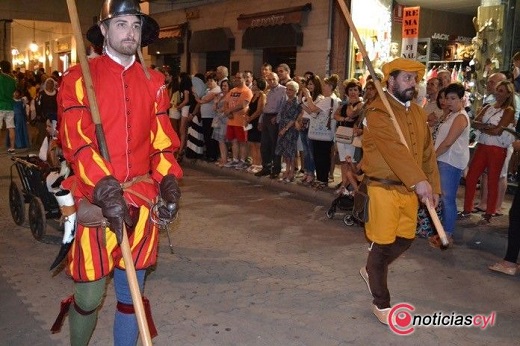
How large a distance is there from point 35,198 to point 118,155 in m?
3.85

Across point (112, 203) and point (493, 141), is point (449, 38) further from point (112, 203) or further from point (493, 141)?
point (112, 203)

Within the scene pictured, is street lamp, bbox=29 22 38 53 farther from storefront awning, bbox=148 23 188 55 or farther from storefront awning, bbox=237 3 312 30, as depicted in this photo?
storefront awning, bbox=237 3 312 30

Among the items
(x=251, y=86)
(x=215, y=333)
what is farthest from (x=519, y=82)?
(x=215, y=333)

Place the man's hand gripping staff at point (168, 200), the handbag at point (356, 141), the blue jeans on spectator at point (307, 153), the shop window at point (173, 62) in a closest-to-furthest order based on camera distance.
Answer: the man's hand gripping staff at point (168, 200)
the handbag at point (356, 141)
the blue jeans on spectator at point (307, 153)
the shop window at point (173, 62)

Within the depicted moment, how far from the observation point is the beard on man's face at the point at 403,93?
13.7 ft

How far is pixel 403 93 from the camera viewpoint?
13.7ft

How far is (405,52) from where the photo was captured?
10102 mm

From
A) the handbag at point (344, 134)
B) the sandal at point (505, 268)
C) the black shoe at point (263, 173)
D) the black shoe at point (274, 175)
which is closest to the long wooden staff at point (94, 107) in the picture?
the sandal at point (505, 268)

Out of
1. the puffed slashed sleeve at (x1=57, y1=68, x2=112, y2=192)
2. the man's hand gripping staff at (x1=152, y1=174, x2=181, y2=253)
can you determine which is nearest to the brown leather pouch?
the puffed slashed sleeve at (x1=57, y1=68, x2=112, y2=192)

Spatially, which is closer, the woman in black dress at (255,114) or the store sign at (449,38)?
the woman in black dress at (255,114)

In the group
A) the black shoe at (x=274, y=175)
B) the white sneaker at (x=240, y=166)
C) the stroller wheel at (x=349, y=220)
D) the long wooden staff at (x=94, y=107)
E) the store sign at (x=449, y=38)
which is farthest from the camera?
the store sign at (x=449, y=38)

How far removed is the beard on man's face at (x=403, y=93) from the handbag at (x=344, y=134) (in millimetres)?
4387

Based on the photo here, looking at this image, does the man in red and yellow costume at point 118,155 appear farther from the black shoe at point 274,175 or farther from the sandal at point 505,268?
the black shoe at point 274,175

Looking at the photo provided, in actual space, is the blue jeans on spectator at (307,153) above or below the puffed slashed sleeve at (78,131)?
below
